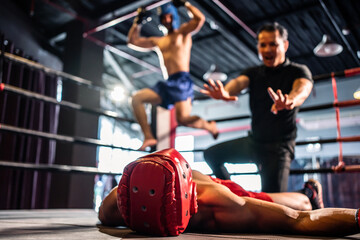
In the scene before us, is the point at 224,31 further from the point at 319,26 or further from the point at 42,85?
the point at 42,85

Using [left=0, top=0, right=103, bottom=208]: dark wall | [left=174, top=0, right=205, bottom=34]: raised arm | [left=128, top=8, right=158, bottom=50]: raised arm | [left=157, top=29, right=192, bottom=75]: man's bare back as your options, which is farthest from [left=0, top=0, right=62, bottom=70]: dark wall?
[left=174, top=0, right=205, bottom=34]: raised arm

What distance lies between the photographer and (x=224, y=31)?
234 inches

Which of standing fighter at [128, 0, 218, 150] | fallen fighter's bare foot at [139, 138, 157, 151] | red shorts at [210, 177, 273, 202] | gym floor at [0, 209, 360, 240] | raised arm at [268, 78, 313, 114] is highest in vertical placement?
standing fighter at [128, 0, 218, 150]

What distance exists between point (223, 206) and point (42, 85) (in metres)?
5.08

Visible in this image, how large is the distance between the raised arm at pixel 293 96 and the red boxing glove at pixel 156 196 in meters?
0.70

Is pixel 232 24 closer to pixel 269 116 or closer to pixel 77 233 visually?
pixel 269 116

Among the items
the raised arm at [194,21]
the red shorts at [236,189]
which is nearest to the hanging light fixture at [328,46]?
the raised arm at [194,21]

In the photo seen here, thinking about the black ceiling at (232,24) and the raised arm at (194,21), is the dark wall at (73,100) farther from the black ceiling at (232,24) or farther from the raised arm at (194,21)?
the raised arm at (194,21)

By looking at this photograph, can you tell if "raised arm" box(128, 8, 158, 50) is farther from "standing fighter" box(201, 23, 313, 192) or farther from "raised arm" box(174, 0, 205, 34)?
"standing fighter" box(201, 23, 313, 192)

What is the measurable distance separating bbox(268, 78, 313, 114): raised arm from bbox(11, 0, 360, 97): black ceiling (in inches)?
126

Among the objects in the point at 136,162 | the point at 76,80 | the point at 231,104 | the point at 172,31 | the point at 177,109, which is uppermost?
the point at 231,104

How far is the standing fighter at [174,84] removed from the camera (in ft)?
8.52

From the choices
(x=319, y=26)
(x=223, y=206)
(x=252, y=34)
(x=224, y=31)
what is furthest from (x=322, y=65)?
(x=223, y=206)

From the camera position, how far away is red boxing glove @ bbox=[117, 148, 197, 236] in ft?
3.23
